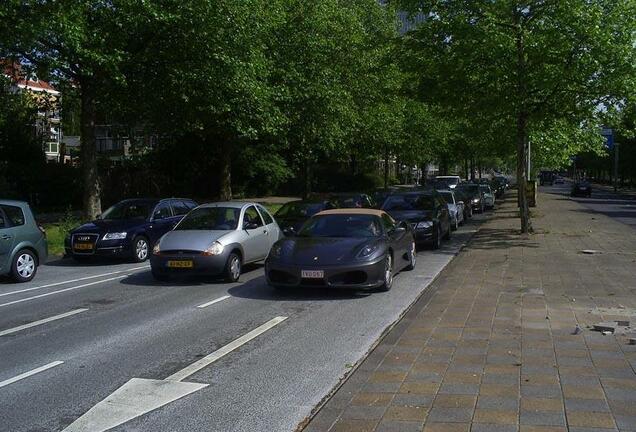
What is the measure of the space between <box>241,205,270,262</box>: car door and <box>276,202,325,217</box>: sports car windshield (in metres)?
4.41

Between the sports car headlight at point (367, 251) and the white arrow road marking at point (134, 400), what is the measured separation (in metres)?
4.07

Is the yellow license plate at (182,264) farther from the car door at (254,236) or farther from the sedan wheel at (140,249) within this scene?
the sedan wheel at (140,249)

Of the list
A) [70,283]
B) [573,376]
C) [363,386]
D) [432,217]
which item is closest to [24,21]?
[70,283]

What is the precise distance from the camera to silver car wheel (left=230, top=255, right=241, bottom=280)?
11.6 meters

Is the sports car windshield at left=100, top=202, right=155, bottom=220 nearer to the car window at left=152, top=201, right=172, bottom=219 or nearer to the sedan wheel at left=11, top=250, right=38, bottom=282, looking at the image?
the car window at left=152, top=201, right=172, bottom=219

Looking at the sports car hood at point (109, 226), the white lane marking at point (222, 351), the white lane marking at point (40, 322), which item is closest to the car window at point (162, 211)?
the sports car hood at point (109, 226)

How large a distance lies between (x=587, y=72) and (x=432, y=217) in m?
5.49

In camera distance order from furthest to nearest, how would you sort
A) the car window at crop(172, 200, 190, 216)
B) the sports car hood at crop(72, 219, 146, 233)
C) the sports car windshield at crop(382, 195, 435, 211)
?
the sports car windshield at crop(382, 195, 435, 211)
the car window at crop(172, 200, 190, 216)
the sports car hood at crop(72, 219, 146, 233)

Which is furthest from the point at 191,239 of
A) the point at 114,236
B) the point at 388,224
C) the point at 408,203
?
the point at 408,203

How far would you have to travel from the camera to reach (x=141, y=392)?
17.7 feet

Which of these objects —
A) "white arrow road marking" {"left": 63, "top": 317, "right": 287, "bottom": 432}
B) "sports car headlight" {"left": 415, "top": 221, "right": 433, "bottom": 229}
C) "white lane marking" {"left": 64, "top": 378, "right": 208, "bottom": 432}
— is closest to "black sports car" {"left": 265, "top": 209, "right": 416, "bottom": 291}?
"white arrow road marking" {"left": 63, "top": 317, "right": 287, "bottom": 432}

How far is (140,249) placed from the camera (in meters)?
14.9

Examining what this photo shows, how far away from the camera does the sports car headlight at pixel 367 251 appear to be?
9.86 m

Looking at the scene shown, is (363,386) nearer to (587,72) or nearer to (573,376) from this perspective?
(573,376)
